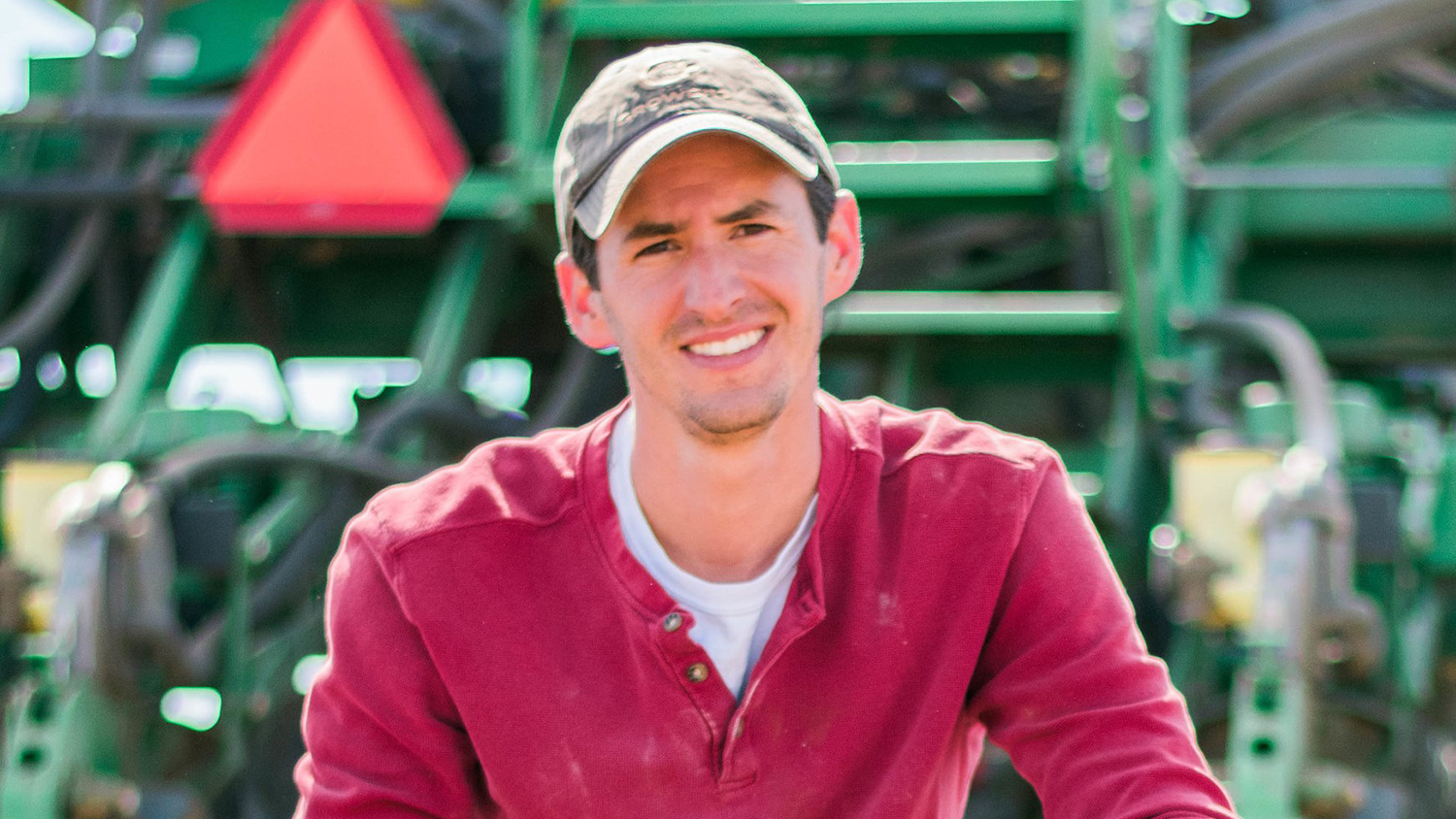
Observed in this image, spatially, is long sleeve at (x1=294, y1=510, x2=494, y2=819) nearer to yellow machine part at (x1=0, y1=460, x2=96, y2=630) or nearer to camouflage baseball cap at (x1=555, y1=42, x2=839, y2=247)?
camouflage baseball cap at (x1=555, y1=42, x2=839, y2=247)

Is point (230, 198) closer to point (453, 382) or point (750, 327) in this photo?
point (453, 382)

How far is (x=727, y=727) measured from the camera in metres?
1.45

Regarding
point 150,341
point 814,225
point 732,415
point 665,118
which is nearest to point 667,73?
point 665,118

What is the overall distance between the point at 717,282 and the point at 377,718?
19.9 inches

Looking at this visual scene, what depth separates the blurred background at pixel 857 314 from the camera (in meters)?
2.60

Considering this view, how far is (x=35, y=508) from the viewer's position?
9.58 feet

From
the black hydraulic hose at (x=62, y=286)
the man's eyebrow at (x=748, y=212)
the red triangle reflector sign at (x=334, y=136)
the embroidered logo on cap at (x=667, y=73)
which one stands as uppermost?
the embroidered logo on cap at (x=667, y=73)

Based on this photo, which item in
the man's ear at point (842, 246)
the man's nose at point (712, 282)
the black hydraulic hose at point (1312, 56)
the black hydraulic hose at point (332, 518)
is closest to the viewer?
the man's nose at point (712, 282)

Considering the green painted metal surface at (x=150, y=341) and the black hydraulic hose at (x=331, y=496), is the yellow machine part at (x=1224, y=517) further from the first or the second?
the green painted metal surface at (x=150, y=341)

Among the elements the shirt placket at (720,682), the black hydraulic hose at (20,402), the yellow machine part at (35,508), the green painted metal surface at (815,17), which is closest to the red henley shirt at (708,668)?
the shirt placket at (720,682)

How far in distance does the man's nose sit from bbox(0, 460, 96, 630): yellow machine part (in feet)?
5.88

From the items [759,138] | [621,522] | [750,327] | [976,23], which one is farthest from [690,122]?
[976,23]

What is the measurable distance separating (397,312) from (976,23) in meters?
1.62

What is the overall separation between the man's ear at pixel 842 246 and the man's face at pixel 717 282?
9 cm
